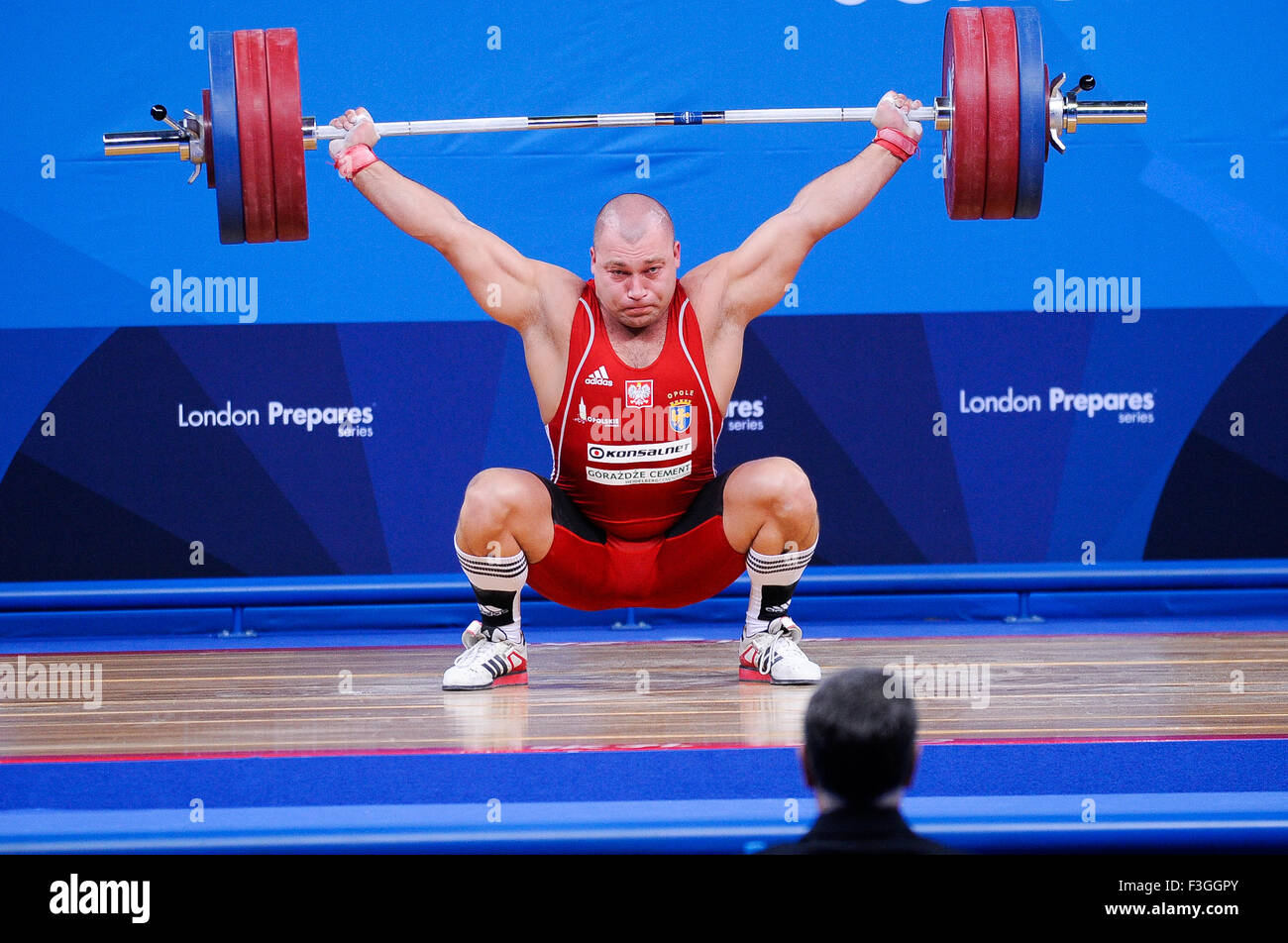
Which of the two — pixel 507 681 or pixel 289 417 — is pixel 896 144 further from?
pixel 289 417

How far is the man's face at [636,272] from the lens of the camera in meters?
2.89

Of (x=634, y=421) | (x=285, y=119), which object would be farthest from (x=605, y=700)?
(x=285, y=119)

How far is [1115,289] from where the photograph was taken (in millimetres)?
4641

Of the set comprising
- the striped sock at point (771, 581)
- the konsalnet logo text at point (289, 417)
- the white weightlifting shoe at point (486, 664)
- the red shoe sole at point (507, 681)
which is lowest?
the red shoe sole at point (507, 681)

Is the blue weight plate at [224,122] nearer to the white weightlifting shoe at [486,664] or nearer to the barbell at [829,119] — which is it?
the barbell at [829,119]

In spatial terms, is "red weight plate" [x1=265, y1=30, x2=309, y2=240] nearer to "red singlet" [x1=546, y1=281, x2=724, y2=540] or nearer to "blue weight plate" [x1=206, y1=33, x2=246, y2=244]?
"blue weight plate" [x1=206, y1=33, x2=246, y2=244]

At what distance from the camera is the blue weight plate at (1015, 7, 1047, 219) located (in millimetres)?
2996

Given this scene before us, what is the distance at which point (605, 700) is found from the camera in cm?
279

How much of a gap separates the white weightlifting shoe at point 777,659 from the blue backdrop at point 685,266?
164 cm

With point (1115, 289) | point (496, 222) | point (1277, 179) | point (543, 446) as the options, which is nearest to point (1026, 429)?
point (1115, 289)

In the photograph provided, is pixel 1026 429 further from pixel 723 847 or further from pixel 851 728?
pixel 851 728

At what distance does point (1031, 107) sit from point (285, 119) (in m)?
1.66

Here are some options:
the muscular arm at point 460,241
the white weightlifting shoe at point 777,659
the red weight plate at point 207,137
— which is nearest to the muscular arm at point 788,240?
the muscular arm at point 460,241

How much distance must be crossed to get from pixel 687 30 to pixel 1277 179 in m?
2.09
